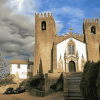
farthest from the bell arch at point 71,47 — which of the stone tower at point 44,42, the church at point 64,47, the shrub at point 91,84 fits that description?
the shrub at point 91,84

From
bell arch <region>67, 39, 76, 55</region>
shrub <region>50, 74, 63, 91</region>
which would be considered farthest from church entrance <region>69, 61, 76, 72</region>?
shrub <region>50, 74, 63, 91</region>

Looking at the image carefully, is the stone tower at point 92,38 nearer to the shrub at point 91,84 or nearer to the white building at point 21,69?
the shrub at point 91,84

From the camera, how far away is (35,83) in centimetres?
2347

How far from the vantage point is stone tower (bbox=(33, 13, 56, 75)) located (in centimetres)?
2836

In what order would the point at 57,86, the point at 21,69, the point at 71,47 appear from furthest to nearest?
the point at 21,69
the point at 71,47
the point at 57,86

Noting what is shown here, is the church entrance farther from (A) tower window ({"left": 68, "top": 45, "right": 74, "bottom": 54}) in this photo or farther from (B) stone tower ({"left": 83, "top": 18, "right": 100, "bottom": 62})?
(B) stone tower ({"left": 83, "top": 18, "right": 100, "bottom": 62})

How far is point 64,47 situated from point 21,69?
18075 mm

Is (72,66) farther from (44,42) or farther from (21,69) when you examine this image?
(21,69)

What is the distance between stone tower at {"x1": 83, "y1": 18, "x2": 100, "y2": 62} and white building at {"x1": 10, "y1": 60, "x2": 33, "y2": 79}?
66.0 ft

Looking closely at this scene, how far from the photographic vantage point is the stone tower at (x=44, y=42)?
93.0 ft

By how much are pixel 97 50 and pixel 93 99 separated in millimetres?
21183

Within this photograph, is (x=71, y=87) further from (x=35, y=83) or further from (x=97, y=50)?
(x=97, y=50)

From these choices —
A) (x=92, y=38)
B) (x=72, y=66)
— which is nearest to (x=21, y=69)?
(x=72, y=66)

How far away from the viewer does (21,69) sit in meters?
38.2
